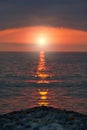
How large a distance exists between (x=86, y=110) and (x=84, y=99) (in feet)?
32.8

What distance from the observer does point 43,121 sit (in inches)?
468

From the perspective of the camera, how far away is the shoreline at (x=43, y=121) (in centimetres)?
1145

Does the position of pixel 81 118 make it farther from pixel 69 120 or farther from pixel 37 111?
pixel 37 111

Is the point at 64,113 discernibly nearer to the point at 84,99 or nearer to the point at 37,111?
the point at 37,111

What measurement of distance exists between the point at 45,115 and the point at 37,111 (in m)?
0.71

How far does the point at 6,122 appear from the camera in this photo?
479 inches

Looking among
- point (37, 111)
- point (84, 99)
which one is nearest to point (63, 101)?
point (84, 99)

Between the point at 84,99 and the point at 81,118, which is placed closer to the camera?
the point at 81,118

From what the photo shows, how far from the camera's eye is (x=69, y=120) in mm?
12062

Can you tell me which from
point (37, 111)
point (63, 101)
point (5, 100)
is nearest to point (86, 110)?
point (63, 101)

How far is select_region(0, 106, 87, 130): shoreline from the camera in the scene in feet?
37.6

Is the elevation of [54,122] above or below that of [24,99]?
below

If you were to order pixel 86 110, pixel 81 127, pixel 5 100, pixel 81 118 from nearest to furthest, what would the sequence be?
pixel 81 127, pixel 81 118, pixel 86 110, pixel 5 100

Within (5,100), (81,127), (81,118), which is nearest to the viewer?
(81,127)
